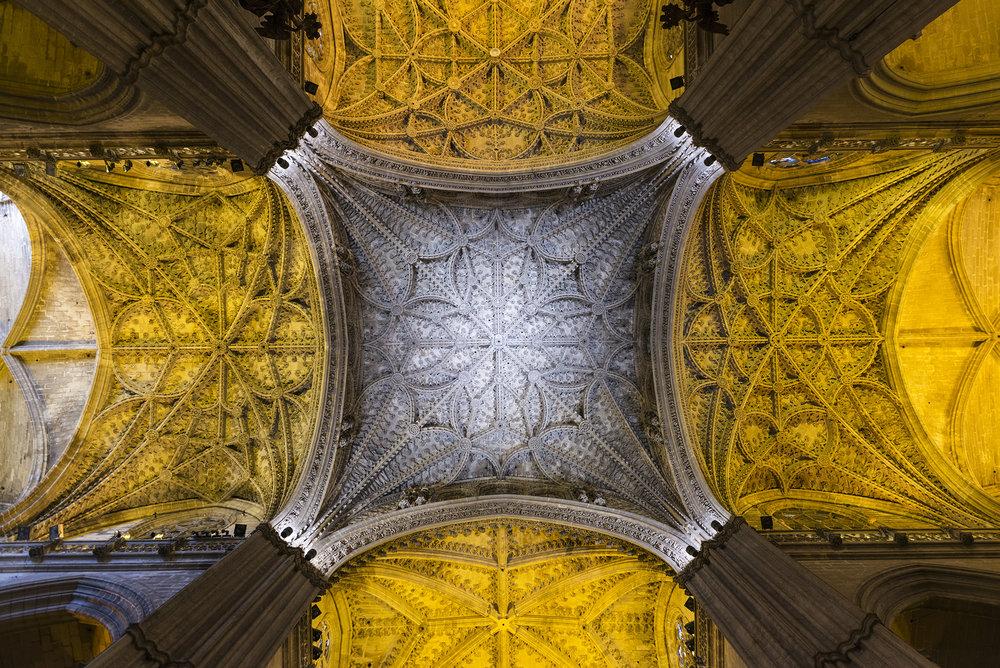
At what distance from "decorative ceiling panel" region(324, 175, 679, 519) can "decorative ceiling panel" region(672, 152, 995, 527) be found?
162 centimetres

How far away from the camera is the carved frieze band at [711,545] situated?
27.7 ft

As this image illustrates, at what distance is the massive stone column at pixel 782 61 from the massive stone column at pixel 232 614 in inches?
372

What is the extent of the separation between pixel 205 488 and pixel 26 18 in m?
9.56

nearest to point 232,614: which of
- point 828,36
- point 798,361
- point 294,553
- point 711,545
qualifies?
point 294,553

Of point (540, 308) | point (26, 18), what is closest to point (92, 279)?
point (26, 18)

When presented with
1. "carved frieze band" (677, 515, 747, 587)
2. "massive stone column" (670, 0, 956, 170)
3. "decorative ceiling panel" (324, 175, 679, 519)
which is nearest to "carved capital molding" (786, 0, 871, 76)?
"massive stone column" (670, 0, 956, 170)

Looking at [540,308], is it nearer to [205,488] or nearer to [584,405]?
[584,405]

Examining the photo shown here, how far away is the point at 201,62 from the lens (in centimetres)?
552

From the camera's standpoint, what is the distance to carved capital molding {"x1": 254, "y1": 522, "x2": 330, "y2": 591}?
861 cm

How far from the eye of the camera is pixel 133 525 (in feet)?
35.4

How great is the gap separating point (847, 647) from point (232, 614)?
25.8 ft

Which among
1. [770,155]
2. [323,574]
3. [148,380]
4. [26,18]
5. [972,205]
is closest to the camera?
[26,18]

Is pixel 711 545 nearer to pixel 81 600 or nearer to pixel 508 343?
pixel 508 343

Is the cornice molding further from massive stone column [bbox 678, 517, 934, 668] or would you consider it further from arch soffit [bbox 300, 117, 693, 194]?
massive stone column [bbox 678, 517, 934, 668]
